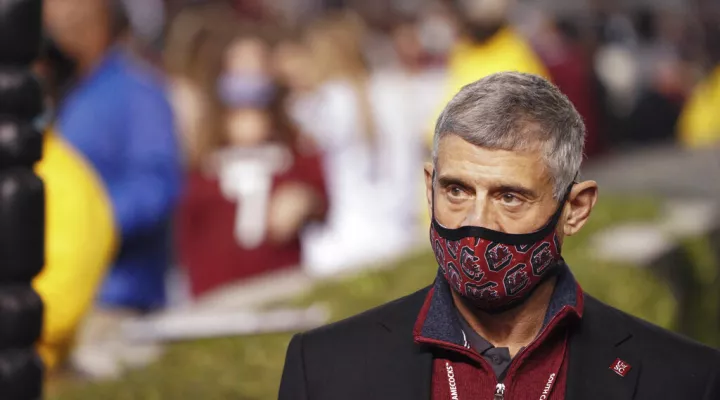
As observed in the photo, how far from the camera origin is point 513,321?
8.71ft

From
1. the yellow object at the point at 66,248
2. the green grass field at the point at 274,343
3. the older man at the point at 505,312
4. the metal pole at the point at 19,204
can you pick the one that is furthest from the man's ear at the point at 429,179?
the green grass field at the point at 274,343

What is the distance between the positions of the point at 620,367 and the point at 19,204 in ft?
4.53

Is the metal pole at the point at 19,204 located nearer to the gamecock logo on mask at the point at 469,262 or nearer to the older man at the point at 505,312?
the older man at the point at 505,312

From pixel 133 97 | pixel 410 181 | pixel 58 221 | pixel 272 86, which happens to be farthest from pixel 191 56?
pixel 58 221

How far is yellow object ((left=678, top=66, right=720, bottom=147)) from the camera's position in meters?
13.5

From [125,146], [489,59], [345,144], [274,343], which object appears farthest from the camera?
[345,144]

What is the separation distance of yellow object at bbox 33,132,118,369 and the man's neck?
174 cm

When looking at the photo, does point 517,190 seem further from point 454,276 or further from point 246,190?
point 246,190

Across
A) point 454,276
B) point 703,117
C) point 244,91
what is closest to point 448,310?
point 454,276

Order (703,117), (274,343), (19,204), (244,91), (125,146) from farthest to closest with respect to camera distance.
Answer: (703,117) → (244,91) → (125,146) → (274,343) → (19,204)

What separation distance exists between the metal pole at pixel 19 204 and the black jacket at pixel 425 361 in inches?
26.6

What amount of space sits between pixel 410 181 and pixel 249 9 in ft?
13.3

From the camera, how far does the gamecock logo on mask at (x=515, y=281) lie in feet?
8.55

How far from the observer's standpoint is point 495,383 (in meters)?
2.57
